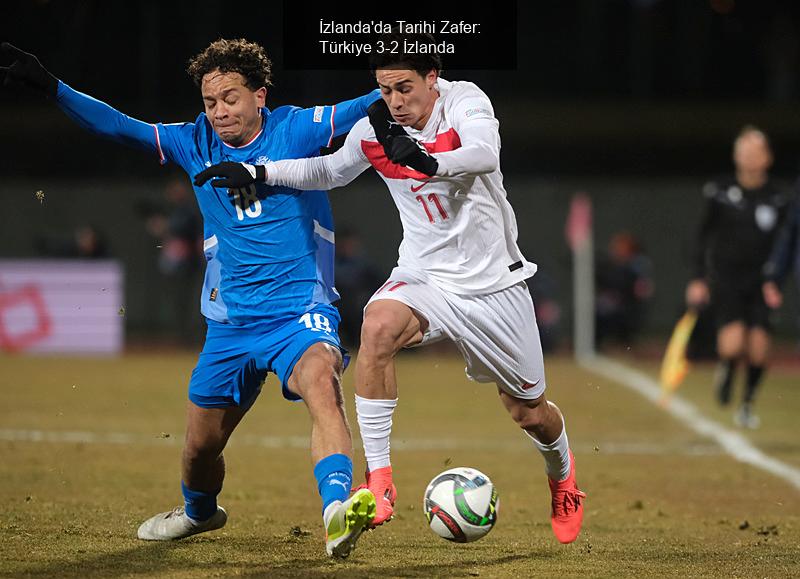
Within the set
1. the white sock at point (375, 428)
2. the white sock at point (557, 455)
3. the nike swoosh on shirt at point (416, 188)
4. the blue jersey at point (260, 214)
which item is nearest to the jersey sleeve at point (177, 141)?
the blue jersey at point (260, 214)

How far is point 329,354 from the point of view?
19.0ft

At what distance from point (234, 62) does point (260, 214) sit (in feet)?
2.36

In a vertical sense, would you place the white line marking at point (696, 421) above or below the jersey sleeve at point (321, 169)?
below

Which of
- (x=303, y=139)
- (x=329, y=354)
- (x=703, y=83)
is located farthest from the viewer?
(x=703, y=83)

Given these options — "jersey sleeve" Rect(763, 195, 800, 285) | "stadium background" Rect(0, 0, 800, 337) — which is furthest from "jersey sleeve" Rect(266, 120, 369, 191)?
"stadium background" Rect(0, 0, 800, 337)

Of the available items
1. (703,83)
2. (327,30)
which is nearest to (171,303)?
(703,83)

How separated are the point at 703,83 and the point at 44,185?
13683 mm

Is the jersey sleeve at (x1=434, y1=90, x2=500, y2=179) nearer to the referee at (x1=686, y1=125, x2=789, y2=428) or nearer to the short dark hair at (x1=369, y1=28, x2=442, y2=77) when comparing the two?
the short dark hair at (x1=369, y1=28, x2=442, y2=77)

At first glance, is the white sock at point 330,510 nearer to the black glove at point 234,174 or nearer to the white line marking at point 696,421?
the black glove at point 234,174

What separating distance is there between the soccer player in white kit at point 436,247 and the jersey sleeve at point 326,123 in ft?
0.31

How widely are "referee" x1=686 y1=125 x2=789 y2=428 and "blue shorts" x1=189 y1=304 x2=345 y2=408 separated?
687 cm

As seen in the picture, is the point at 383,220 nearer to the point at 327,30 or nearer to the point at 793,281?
the point at 793,281

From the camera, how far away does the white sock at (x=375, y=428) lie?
5.89 metres

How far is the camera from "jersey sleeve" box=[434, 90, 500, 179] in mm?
5754
